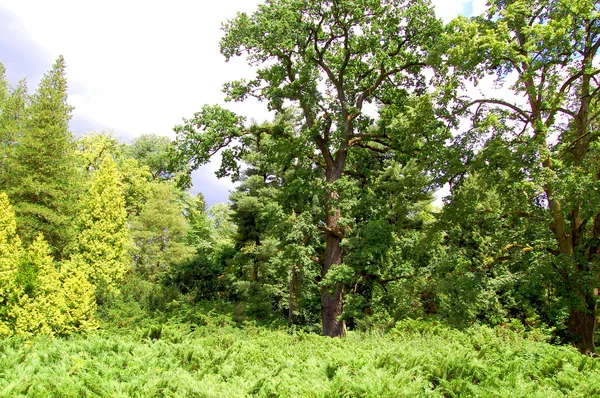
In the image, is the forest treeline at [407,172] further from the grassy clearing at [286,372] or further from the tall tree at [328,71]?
the grassy clearing at [286,372]

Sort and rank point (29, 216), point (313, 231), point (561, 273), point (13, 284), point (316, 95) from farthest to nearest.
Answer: point (29, 216), point (316, 95), point (313, 231), point (13, 284), point (561, 273)

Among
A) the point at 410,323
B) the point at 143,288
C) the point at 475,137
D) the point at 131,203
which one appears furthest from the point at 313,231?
the point at 131,203

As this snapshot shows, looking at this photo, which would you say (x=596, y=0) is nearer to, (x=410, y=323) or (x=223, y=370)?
(x=410, y=323)

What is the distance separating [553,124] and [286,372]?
10.8 meters

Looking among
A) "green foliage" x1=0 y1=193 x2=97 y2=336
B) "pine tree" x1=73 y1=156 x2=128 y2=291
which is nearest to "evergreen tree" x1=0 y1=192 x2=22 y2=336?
"green foliage" x1=0 y1=193 x2=97 y2=336

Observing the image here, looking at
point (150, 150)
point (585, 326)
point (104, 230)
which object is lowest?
point (585, 326)

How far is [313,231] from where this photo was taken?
13180 millimetres

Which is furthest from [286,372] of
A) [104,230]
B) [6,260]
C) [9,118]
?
[9,118]

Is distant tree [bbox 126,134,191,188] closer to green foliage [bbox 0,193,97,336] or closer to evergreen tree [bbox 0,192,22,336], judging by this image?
evergreen tree [bbox 0,192,22,336]

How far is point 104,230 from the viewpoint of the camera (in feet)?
75.6

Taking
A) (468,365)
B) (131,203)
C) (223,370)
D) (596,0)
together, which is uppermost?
(596,0)

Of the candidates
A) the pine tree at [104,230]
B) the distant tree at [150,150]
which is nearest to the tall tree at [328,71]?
the pine tree at [104,230]

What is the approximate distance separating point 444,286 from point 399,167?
27.2 feet

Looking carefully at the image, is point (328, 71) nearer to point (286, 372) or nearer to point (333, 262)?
point (333, 262)
